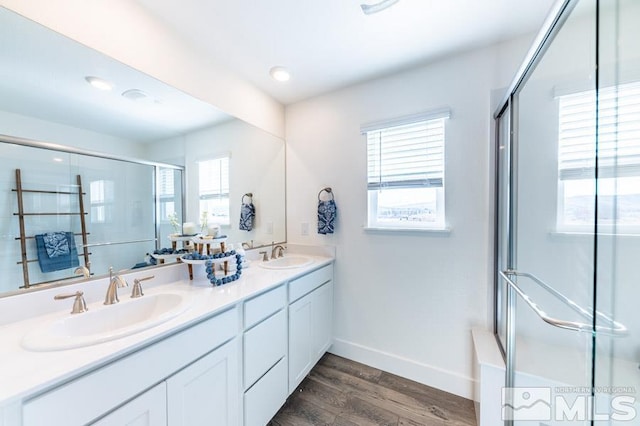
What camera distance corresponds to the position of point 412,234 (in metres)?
1.86

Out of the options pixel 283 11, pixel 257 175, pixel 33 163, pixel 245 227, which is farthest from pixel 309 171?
pixel 33 163

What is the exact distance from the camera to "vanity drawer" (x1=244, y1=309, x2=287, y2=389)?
1266 millimetres

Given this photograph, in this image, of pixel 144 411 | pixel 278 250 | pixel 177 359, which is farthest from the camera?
pixel 278 250

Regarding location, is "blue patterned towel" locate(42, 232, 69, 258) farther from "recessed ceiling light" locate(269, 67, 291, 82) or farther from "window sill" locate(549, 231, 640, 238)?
"window sill" locate(549, 231, 640, 238)

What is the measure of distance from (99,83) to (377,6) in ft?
4.84

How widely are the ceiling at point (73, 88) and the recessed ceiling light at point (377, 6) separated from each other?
1.18m

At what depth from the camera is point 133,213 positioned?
1.34m

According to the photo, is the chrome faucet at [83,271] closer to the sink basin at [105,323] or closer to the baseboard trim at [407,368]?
the sink basin at [105,323]

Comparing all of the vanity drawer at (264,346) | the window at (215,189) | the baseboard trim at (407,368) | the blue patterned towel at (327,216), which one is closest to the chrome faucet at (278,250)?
the blue patterned towel at (327,216)

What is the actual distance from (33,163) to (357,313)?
2.15 meters

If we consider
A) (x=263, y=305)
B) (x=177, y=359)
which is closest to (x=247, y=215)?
(x=263, y=305)

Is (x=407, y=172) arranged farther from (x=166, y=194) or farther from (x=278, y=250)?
(x=166, y=194)

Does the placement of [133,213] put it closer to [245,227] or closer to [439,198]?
[245,227]

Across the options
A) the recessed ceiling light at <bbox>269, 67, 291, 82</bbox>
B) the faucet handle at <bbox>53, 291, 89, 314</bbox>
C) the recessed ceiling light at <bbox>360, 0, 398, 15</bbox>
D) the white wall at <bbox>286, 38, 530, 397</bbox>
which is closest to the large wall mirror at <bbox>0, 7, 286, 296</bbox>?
the faucet handle at <bbox>53, 291, 89, 314</bbox>
